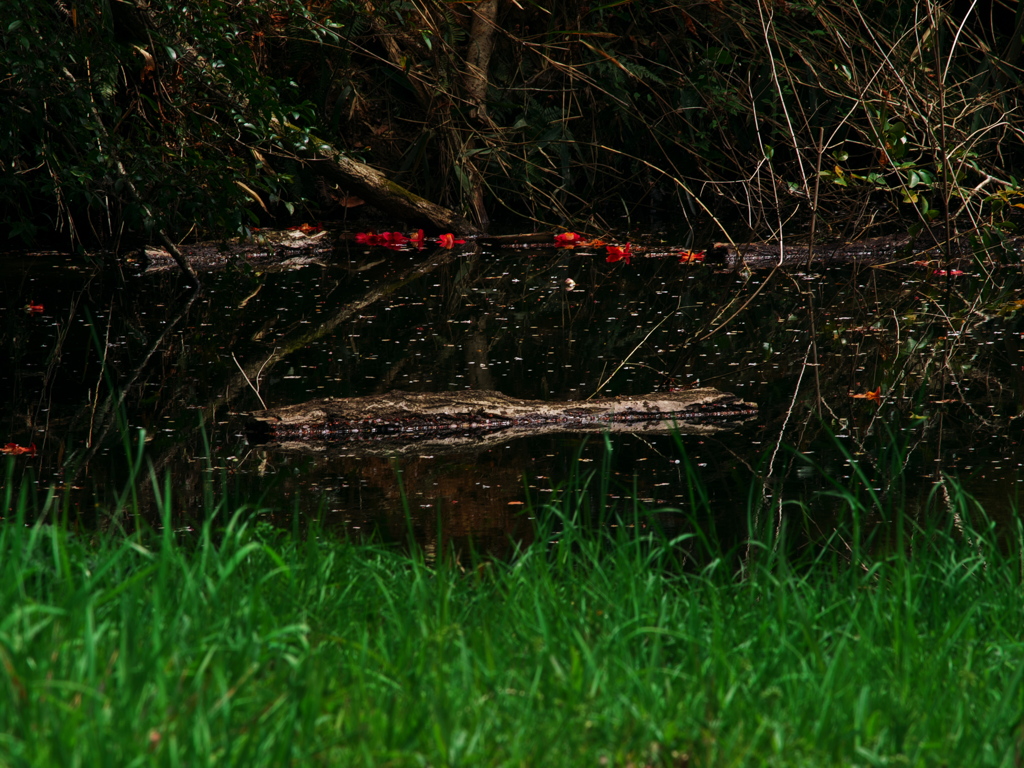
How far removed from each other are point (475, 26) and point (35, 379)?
23.4 feet

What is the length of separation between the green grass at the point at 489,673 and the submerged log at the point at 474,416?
2.52 meters

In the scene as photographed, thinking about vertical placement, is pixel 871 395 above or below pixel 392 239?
above

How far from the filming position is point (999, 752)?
6.02 feet

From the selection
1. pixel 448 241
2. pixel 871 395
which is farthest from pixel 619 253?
pixel 871 395

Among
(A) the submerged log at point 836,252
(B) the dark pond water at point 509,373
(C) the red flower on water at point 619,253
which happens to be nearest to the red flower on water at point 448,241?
(B) the dark pond water at point 509,373

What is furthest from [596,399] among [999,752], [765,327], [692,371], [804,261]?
[804,261]

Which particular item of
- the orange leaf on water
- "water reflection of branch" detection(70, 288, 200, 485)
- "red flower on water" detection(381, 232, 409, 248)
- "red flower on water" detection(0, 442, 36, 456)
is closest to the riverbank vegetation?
"red flower on water" detection(381, 232, 409, 248)

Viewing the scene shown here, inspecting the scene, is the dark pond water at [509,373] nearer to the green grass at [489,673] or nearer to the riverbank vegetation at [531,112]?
the green grass at [489,673]

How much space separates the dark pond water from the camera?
4355 mm

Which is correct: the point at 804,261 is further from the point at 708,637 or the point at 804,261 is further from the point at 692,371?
the point at 708,637

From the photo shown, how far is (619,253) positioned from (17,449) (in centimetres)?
635

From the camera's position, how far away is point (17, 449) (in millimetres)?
4812

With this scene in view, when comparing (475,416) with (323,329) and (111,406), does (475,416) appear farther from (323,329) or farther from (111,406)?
(323,329)

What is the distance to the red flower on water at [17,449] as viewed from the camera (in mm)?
4772
